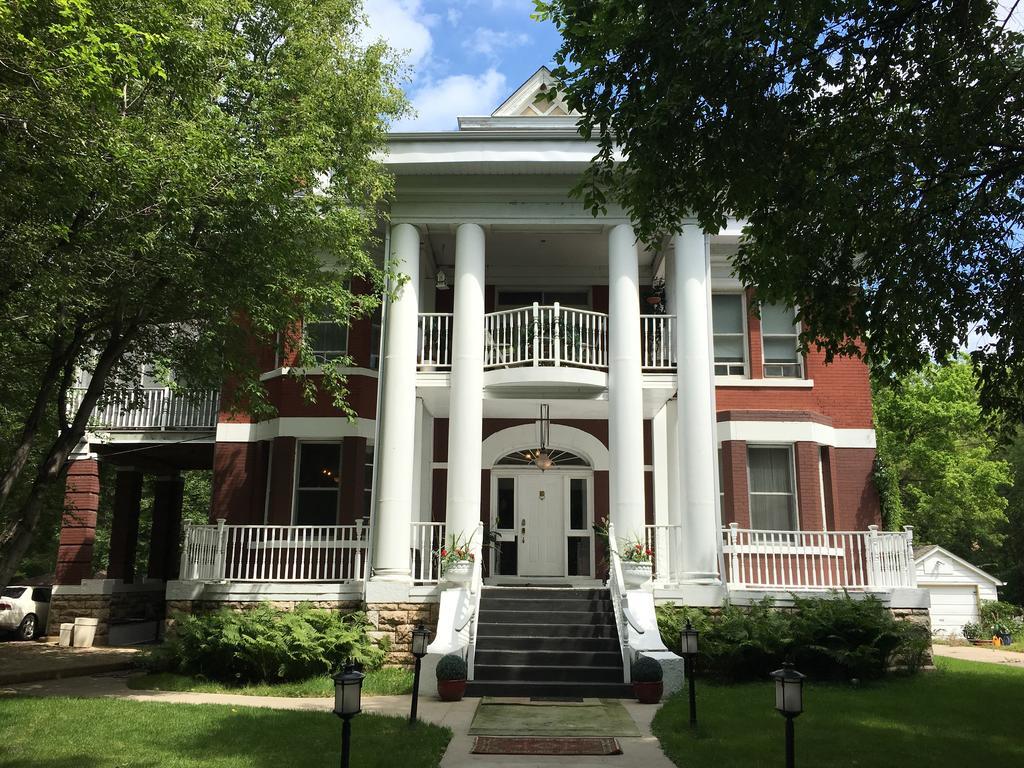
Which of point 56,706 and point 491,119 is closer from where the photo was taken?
point 56,706

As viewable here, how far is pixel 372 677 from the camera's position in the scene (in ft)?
40.9

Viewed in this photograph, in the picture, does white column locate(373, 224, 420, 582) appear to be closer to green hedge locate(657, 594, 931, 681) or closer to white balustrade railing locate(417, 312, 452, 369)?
white balustrade railing locate(417, 312, 452, 369)

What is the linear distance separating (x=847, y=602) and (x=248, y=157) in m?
10.6

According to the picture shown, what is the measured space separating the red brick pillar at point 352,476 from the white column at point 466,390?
8.28 ft

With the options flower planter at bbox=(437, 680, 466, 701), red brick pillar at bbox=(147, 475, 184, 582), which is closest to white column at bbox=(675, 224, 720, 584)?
flower planter at bbox=(437, 680, 466, 701)

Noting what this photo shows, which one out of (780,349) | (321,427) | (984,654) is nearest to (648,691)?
(321,427)

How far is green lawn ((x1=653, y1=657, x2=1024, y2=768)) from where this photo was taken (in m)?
7.64

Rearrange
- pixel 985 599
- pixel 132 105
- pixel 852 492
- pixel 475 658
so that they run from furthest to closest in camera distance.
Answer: pixel 985 599 → pixel 852 492 → pixel 475 658 → pixel 132 105

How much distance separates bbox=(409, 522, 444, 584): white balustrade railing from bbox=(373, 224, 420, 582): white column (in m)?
0.21

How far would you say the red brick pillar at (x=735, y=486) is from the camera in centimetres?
1608

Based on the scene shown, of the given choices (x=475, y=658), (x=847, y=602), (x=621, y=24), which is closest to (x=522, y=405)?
(x=475, y=658)

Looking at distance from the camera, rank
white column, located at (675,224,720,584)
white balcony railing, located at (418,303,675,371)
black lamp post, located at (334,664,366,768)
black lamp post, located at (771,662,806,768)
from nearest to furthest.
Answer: black lamp post, located at (771,662,806,768)
black lamp post, located at (334,664,366,768)
white column, located at (675,224,720,584)
white balcony railing, located at (418,303,675,371)

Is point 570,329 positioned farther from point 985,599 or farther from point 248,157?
point 985,599

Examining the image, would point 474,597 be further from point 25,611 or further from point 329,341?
point 25,611
